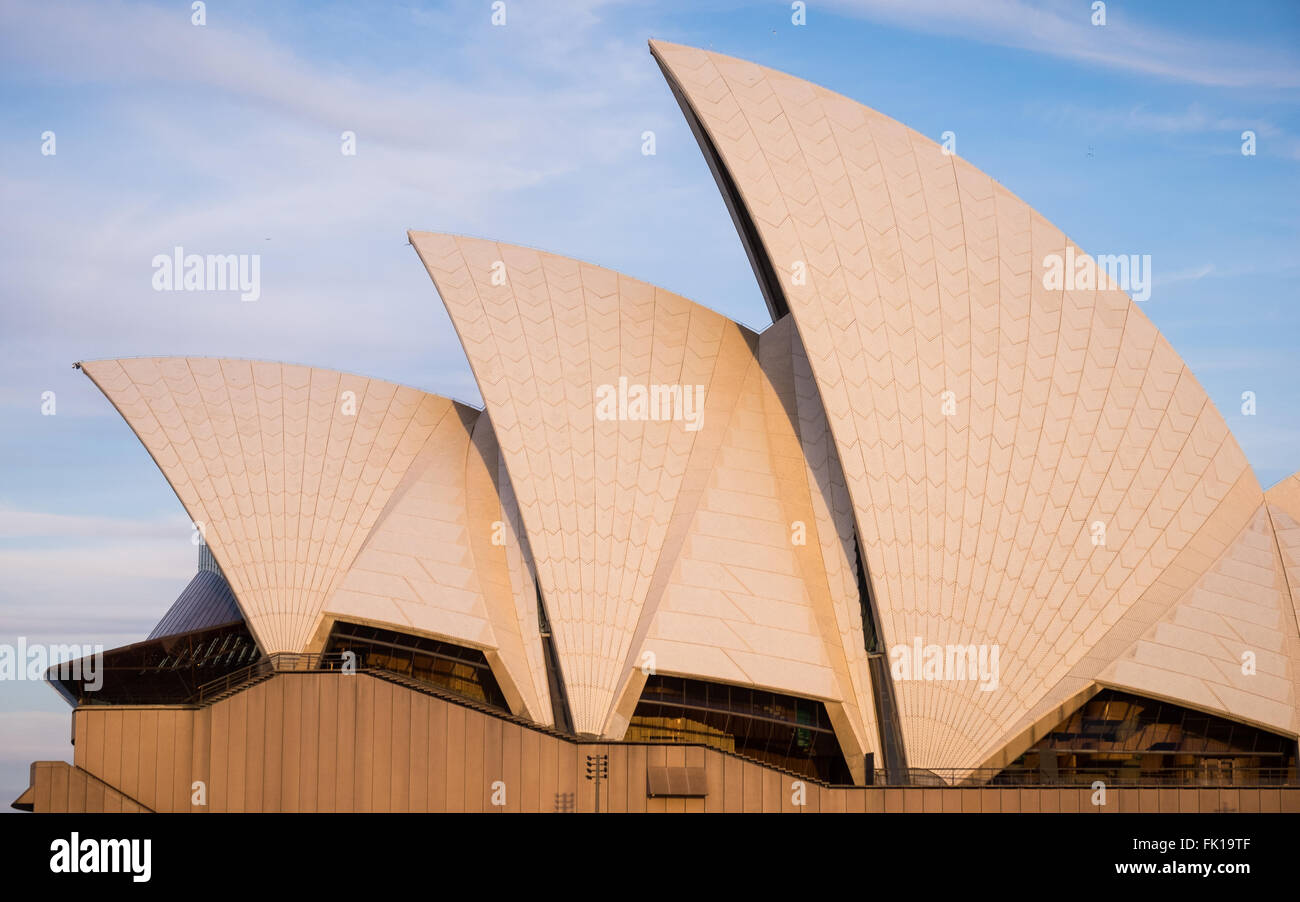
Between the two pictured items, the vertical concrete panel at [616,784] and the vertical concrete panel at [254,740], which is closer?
the vertical concrete panel at [616,784]

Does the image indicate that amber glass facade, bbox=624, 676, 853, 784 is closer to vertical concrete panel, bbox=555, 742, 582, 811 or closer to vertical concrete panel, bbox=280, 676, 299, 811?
vertical concrete panel, bbox=555, 742, 582, 811

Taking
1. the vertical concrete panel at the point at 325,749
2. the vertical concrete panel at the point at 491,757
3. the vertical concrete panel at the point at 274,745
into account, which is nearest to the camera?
Result: the vertical concrete panel at the point at 491,757

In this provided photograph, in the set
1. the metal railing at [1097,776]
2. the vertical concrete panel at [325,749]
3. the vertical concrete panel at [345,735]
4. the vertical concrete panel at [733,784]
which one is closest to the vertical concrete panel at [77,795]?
the vertical concrete panel at [325,749]

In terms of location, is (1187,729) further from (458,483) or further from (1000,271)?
(458,483)

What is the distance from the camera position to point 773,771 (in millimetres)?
32000

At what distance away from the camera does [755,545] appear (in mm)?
36812

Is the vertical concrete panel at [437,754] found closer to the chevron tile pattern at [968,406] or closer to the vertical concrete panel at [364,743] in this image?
the vertical concrete panel at [364,743]

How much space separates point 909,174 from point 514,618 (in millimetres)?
16437

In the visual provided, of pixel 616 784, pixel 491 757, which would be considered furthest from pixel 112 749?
pixel 616 784

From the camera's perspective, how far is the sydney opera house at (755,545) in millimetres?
32938

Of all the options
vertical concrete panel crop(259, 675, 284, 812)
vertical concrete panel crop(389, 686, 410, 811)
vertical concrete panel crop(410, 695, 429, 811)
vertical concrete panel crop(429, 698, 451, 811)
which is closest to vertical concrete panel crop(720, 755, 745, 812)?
vertical concrete panel crop(429, 698, 451, 811)

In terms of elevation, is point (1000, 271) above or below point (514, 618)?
above

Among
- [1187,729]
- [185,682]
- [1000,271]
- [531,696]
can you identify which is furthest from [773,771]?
[185,682]

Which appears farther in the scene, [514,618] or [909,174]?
[909,174]
